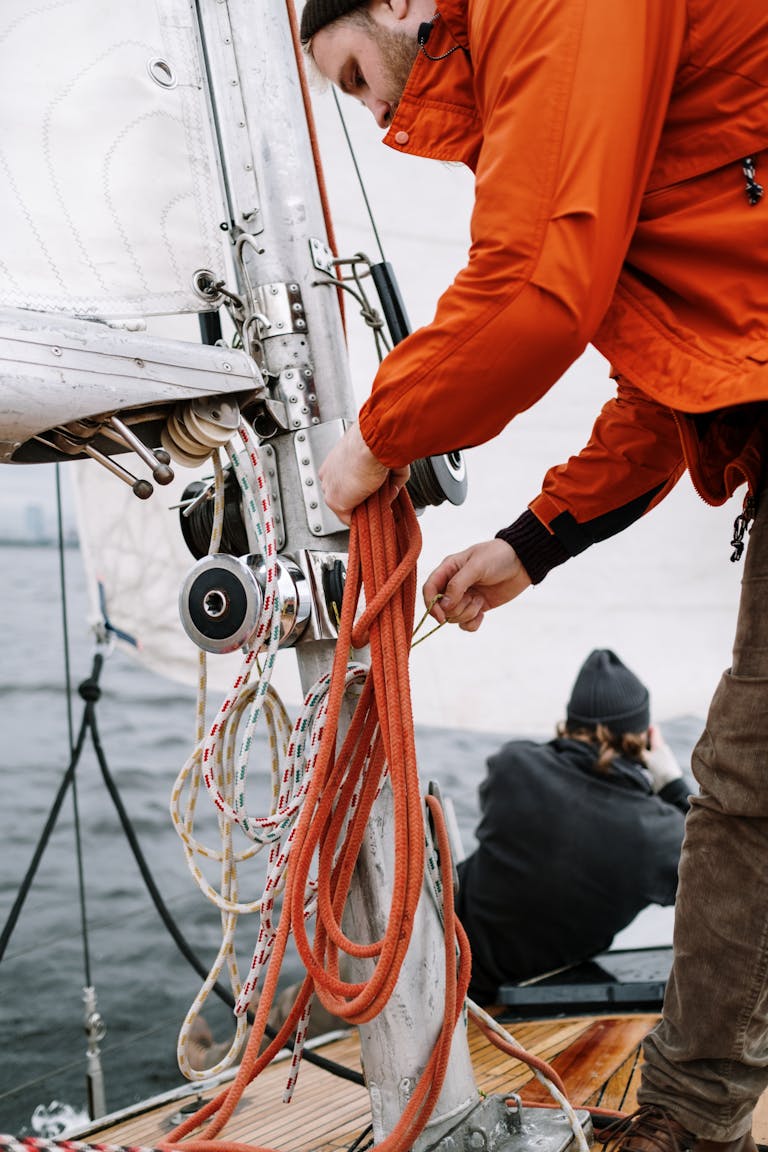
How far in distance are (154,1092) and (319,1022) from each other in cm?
95

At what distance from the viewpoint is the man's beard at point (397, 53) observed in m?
1.12

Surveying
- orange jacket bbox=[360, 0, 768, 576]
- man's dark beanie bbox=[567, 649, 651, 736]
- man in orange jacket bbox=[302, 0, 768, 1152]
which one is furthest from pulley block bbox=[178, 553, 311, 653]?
man's dark beanie bbox=[567, 649, 651, 736]

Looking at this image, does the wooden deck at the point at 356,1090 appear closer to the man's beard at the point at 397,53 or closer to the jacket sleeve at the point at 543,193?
the jacket sleeve at the point at 543,193

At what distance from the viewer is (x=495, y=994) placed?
2469 mm

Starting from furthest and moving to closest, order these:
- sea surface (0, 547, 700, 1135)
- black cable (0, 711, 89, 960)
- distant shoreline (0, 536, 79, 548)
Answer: distant shoreline (0, 536, 79, 548) < sea surface (0, 547, 700, 1135) < black cable (0, 711, 89, 960)

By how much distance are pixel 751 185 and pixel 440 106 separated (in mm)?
295

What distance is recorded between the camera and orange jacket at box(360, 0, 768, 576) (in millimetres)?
885

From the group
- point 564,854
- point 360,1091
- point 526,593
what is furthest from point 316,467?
point 526,593

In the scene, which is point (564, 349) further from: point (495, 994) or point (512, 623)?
point (512, 623)

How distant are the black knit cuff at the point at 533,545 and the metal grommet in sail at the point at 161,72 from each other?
0.63 m

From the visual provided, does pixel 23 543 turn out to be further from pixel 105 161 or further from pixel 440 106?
pixel 440 106

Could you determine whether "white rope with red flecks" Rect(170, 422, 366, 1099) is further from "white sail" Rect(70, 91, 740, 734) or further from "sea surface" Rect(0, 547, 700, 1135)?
"white sail" Rect(70, 91, 740, 734)

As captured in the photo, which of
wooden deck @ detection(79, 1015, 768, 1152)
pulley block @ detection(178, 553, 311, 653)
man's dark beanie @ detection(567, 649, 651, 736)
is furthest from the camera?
man's dark beanie @ detection(567, 649, 651, 736)

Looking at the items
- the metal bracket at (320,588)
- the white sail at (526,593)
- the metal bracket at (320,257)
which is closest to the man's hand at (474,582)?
the metal bracket at (320,588)
